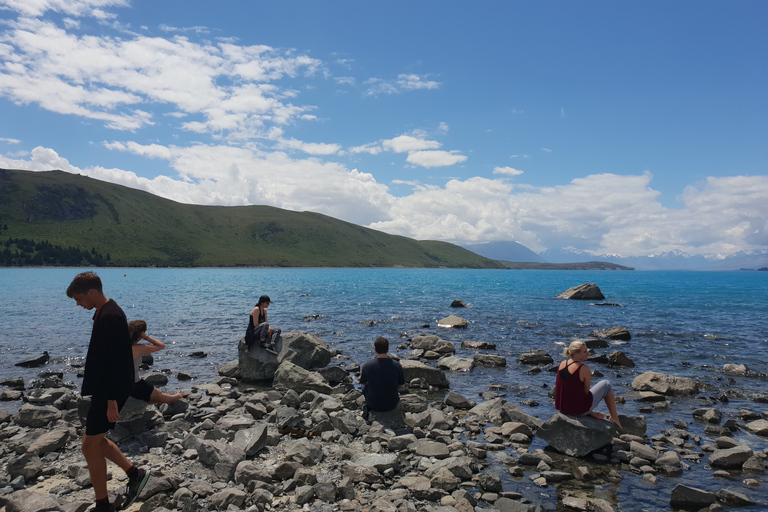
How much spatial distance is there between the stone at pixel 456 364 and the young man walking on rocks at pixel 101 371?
55.3 ft

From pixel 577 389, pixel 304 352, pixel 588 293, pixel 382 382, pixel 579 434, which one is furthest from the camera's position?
pixel 588 293

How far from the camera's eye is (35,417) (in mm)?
12555

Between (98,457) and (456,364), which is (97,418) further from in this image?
(456,364)

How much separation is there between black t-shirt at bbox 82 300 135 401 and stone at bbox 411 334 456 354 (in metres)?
20.8

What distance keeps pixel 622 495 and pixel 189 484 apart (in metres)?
9.39

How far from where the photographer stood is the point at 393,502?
8.19m

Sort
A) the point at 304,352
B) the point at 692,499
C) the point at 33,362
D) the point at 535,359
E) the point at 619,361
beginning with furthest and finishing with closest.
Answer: the point at 535,359 < the point at 619,361 < the point at 33,362 < the point at 304,352 < the point at 692,499

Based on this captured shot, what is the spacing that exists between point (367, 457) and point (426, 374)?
889cm

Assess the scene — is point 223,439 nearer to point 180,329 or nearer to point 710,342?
point 180,329

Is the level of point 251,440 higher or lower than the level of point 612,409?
lower

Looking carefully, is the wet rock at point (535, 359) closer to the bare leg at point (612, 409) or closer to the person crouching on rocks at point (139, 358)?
the bare leg at point (612, 409)

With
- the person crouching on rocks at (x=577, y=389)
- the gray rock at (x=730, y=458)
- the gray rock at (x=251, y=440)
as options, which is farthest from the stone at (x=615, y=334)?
the gray rock at (x=251, y=440)

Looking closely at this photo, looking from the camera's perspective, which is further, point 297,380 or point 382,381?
point 297,380

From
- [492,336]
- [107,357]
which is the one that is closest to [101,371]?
[107,357]
